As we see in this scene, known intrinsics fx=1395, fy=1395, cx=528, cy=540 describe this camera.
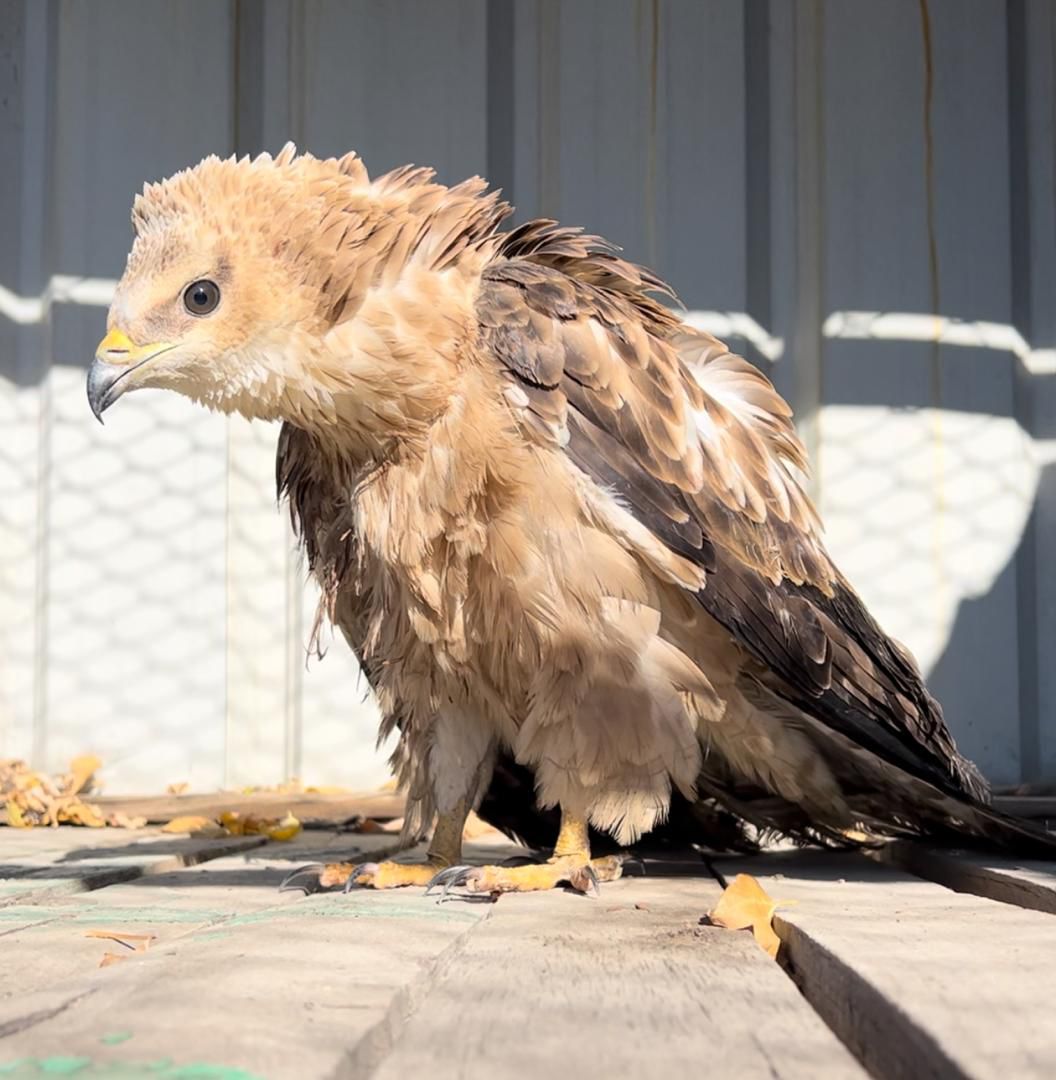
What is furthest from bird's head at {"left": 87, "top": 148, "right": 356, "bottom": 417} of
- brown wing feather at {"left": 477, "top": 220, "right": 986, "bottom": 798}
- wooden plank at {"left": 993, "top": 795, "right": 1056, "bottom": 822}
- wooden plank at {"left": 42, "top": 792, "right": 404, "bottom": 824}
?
wooden plank at {"left": 993, "top": 795, "right": 1056, "bottom": 822}

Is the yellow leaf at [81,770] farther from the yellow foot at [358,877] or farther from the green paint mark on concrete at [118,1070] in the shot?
the green paint mark on concrete at [118,1070]

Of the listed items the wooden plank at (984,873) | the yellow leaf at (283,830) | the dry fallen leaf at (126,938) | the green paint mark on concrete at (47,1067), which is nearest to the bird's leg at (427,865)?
the dry fallen leaf at (126,938)

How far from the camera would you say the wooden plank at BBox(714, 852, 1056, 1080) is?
1.14m

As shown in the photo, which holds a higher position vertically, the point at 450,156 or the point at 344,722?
the point at 450,156

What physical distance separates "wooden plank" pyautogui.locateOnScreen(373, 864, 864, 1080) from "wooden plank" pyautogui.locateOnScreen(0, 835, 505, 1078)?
53mm

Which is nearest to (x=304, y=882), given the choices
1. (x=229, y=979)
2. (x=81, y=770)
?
(x=229, y=979)

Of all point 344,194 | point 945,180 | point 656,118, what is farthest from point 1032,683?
point 344,194

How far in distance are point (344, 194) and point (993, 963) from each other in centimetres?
190

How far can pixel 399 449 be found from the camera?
2.68m

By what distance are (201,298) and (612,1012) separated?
1723 mm

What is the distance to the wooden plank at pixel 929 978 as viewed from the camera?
1.14 meters

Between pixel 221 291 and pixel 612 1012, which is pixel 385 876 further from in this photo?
pixel 612 1012

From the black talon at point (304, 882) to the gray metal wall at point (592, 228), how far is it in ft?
7.86

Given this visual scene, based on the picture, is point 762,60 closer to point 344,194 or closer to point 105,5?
point 105,5
